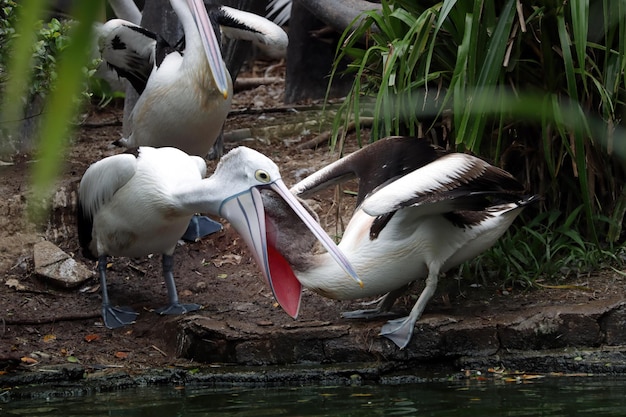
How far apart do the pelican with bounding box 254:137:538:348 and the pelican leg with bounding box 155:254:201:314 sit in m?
0.75

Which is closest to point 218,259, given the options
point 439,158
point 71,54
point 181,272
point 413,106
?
point 181,272

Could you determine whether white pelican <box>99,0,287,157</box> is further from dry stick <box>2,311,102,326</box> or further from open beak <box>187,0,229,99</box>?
dry stick <box>2,311,102,326</box>

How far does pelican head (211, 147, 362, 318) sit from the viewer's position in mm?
3840

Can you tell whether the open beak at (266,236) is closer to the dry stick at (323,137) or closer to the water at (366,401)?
the water at (366,401)

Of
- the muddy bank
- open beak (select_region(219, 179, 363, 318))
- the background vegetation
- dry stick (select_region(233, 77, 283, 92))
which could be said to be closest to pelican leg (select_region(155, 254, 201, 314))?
the muddy bank

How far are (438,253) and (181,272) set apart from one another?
1.95 metres

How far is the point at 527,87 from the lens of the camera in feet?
14.6

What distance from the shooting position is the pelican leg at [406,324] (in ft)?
12.4

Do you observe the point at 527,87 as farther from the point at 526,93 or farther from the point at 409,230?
the point at 409,230

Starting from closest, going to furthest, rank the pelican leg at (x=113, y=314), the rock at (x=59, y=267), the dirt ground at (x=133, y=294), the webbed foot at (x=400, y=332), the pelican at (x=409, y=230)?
the pelican at (x=409, y=230)
the webbed foot at (x=400, y=332)
the dirt ground at (x=133, y=294)
the pelican leg at (x=113, y=314)
the rock at (x=59, y=267)

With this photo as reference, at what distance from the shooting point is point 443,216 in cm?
384

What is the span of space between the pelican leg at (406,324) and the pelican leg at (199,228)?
1.66 m

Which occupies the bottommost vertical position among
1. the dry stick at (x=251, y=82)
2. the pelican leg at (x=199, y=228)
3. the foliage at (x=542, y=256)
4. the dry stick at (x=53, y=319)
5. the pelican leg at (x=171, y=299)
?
the dry stick at (x=251, y=82)

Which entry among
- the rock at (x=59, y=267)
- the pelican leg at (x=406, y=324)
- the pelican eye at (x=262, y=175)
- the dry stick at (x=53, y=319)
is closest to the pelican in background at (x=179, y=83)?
the rock at (x=59, y=267)
